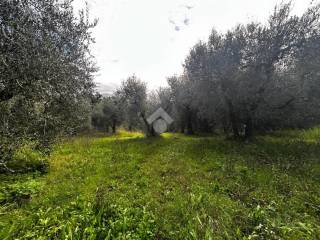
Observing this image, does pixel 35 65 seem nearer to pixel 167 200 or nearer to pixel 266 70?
pixel 167 200

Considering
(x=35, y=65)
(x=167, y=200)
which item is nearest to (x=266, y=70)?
(x=167, y=200)

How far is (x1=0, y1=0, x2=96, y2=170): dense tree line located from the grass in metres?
2.08

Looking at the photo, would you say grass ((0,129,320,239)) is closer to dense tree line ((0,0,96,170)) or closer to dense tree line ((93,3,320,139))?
dense tree line ((0,0,96,170))

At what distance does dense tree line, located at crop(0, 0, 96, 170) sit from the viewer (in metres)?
6.31

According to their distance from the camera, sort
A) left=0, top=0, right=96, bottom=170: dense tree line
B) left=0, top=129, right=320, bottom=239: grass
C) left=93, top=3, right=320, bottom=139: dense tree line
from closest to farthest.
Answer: left=0, top=129, right=320, bottom=239: grass → left=0, top=0, right=96, bottom=170: dense tree line → left=93, top=3, right=320, bottom=139: dense tree line

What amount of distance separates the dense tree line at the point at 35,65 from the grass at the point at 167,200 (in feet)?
6.82

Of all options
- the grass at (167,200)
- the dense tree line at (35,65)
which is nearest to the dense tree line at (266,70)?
the grass at (167,200)

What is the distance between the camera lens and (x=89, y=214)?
6.35 metres

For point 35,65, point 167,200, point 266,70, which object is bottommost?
point 167,200

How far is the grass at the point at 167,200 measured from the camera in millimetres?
5707

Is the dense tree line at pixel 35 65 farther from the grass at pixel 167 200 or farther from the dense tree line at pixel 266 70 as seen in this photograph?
the dense tree line at pixel 266 70

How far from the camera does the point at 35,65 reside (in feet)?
20.9

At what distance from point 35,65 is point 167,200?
22.3ft

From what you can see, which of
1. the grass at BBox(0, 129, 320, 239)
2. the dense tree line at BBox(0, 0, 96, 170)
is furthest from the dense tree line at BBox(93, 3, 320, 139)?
the dense tree line at BBox(0, 0, 96, 170)
